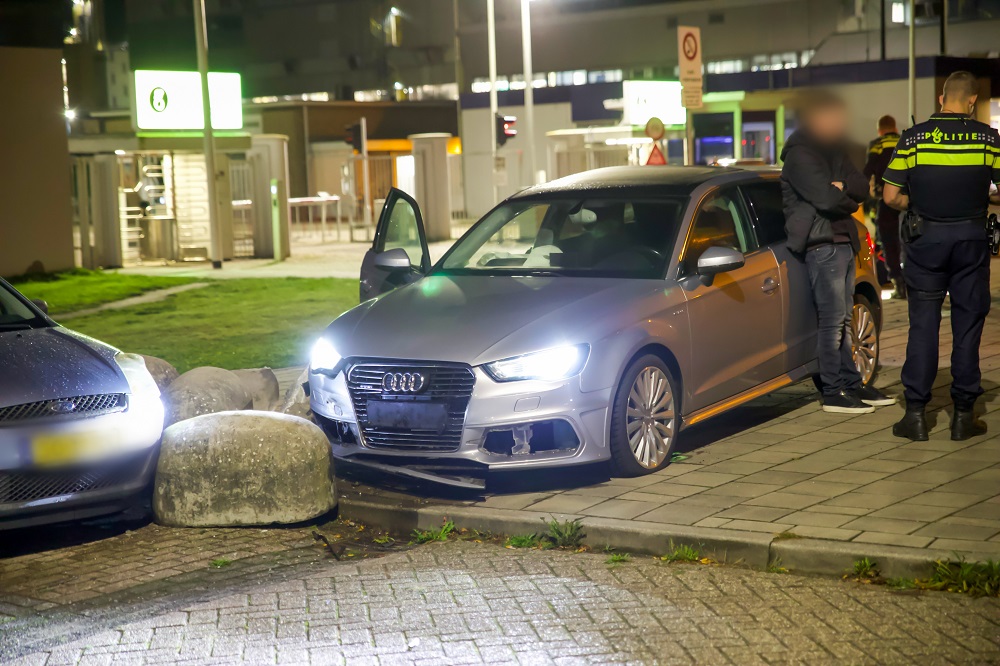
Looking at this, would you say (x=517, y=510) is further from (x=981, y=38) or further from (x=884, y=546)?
(x=981, y=38)

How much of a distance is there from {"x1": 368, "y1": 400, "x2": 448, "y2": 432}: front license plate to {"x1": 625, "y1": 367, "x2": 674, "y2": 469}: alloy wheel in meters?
0.99

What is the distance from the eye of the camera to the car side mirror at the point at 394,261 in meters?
8.44

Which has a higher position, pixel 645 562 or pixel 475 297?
pixel 475 297

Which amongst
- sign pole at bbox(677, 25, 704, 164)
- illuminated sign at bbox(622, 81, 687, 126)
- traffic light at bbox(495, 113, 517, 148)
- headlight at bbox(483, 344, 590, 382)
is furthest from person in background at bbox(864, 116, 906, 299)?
illuminated sign at bbox(622, 81, 687, 126)

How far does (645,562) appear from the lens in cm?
593

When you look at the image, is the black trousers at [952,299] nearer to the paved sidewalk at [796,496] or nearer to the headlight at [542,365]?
the paved sidewalk at [796,496]

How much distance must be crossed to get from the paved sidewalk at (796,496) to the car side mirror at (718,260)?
1.04 metres

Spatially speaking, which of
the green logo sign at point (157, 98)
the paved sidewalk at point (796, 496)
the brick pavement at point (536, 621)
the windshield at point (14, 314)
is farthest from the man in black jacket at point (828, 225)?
the green logo sign at point (157, 98)

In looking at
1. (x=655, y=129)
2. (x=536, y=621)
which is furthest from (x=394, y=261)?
(x=655, y=129)

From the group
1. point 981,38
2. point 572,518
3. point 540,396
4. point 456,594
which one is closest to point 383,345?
point 540,396

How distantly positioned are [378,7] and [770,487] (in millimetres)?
67522

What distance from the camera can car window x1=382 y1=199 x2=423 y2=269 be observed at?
933cm

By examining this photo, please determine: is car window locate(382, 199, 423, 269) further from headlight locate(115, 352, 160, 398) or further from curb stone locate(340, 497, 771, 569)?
curb stone locate(340, 497, 771, 569)

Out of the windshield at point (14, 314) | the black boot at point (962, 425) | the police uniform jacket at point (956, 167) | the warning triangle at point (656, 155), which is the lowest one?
the black boot at point (962, 425)
